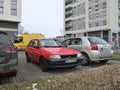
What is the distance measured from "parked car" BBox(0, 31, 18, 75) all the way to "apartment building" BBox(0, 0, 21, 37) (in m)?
40.3

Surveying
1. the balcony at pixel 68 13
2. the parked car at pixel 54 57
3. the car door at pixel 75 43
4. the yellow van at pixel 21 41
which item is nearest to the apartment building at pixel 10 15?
the yellow van at pixel 21 41

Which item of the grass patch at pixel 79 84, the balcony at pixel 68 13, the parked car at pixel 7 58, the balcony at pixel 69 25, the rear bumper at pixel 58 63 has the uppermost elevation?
the balcony at pixel 68 13

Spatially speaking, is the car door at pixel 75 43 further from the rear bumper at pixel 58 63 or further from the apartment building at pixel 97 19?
the apartment building at pixel 97 19

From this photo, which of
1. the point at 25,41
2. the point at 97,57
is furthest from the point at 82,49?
the point at 25,41

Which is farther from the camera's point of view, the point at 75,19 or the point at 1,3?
the point at 75,19

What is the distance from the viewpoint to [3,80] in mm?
6457

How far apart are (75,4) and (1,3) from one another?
97.4 ft

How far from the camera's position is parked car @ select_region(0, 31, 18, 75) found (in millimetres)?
5516

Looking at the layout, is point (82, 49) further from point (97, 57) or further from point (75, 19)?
point (75, 19)

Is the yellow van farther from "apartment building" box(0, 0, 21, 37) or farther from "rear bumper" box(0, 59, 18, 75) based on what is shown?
"apartment building" box(0, 0, 21, 37)

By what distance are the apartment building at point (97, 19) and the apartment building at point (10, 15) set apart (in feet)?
70.5

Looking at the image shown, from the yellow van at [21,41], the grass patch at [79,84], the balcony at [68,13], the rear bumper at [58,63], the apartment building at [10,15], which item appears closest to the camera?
the grass patch at [79,84]

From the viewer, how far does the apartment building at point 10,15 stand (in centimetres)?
4451

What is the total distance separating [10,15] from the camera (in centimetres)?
4538
